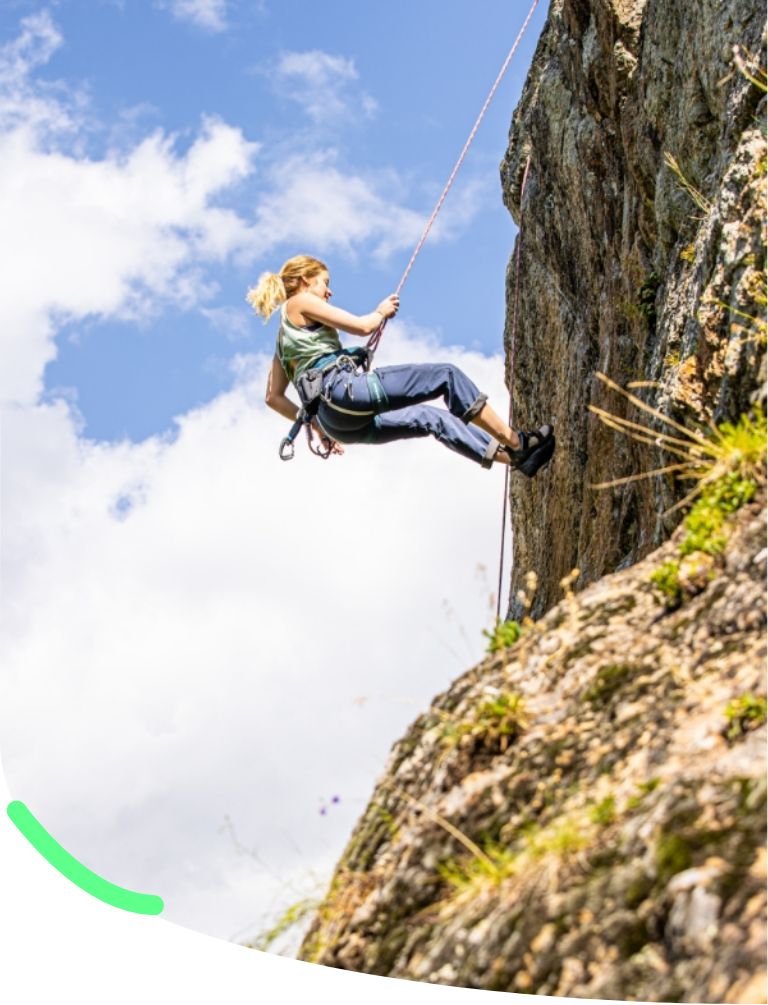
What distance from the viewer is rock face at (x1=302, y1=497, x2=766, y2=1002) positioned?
363cm

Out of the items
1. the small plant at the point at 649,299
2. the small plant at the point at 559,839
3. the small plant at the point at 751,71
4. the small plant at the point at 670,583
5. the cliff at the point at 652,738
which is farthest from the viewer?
the small plant at the point at 649,299

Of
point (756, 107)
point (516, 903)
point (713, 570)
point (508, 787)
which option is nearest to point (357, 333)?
point (756, 107)

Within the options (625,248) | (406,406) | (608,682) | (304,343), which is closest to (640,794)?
(608,682)

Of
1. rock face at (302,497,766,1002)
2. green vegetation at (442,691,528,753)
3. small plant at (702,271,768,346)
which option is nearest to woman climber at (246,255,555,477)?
small plant at (702,271,768,346)

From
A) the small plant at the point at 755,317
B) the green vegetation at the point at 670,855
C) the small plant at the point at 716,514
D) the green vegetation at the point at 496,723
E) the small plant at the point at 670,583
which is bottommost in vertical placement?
the green vegetation at the point at 670,855

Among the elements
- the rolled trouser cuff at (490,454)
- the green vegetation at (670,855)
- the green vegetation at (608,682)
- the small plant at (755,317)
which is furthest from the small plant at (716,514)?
the rolled trouser cuff at (490,454)

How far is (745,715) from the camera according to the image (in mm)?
4391

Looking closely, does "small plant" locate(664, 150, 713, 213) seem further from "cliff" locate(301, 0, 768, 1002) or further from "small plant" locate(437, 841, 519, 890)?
"small plant" locate(437, 841, 519, 890)

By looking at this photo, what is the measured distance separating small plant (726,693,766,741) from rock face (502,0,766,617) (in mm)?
3089

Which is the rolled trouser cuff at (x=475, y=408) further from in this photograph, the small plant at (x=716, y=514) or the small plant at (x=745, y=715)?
the small plant at (x=745, y=715)

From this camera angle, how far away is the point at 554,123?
15453 millimetres

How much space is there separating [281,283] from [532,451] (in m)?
2.48

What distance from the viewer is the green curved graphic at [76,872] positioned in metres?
4.79

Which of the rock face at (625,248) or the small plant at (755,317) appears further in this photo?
the rock face at (625,248)
